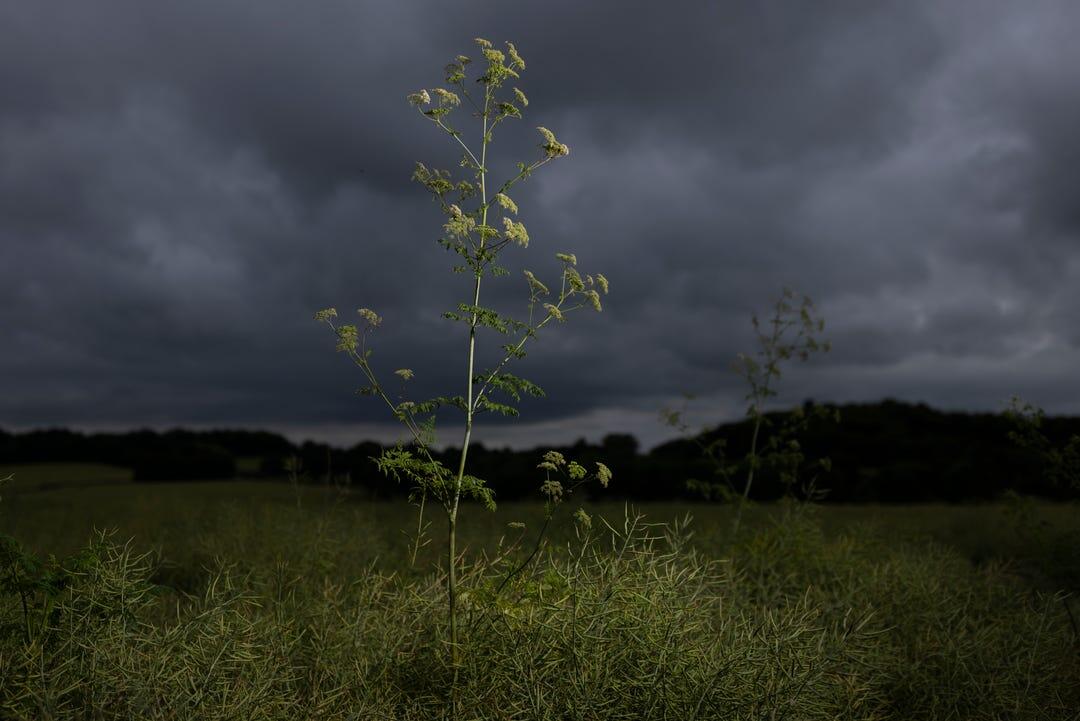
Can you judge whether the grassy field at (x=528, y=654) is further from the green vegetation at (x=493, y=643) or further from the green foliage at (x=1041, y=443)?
the green foliage at (x=1041, y=443)

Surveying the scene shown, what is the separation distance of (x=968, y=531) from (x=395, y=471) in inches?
538

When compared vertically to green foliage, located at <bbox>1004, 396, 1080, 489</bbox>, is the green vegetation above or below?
below

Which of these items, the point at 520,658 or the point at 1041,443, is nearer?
the point at 520,658

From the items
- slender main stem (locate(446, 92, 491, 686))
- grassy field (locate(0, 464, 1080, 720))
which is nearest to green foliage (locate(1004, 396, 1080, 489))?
grassy field (locate(0, 464, 1080, 720))

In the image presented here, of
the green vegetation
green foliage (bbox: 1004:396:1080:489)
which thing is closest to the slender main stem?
the green vegetation

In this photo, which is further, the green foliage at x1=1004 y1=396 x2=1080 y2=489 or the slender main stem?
the green foliage at x1=1004 y1=396 x2=1080 y2=489

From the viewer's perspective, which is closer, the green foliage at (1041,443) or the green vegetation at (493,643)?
the green vegetation at (493,643)

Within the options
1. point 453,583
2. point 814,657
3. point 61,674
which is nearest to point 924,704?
point 814,657

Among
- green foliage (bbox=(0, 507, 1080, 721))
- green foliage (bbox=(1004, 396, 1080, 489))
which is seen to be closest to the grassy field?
green foliage (bbox=(0, 507, 1080, 721))

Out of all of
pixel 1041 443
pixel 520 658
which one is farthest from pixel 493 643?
pixel 1041 443

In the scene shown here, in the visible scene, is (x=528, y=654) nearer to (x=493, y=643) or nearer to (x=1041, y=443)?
(x=493, y=643)

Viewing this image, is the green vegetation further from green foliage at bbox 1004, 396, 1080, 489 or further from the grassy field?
green foliage at bbox 1004, 396, 1080, 489

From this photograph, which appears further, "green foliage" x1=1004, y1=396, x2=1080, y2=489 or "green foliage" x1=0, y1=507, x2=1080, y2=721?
"green foliage" x1=1004, y1=396, x2=1080, y2=489

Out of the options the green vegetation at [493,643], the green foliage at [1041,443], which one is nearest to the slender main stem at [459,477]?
the green vegetation at [493,643]
